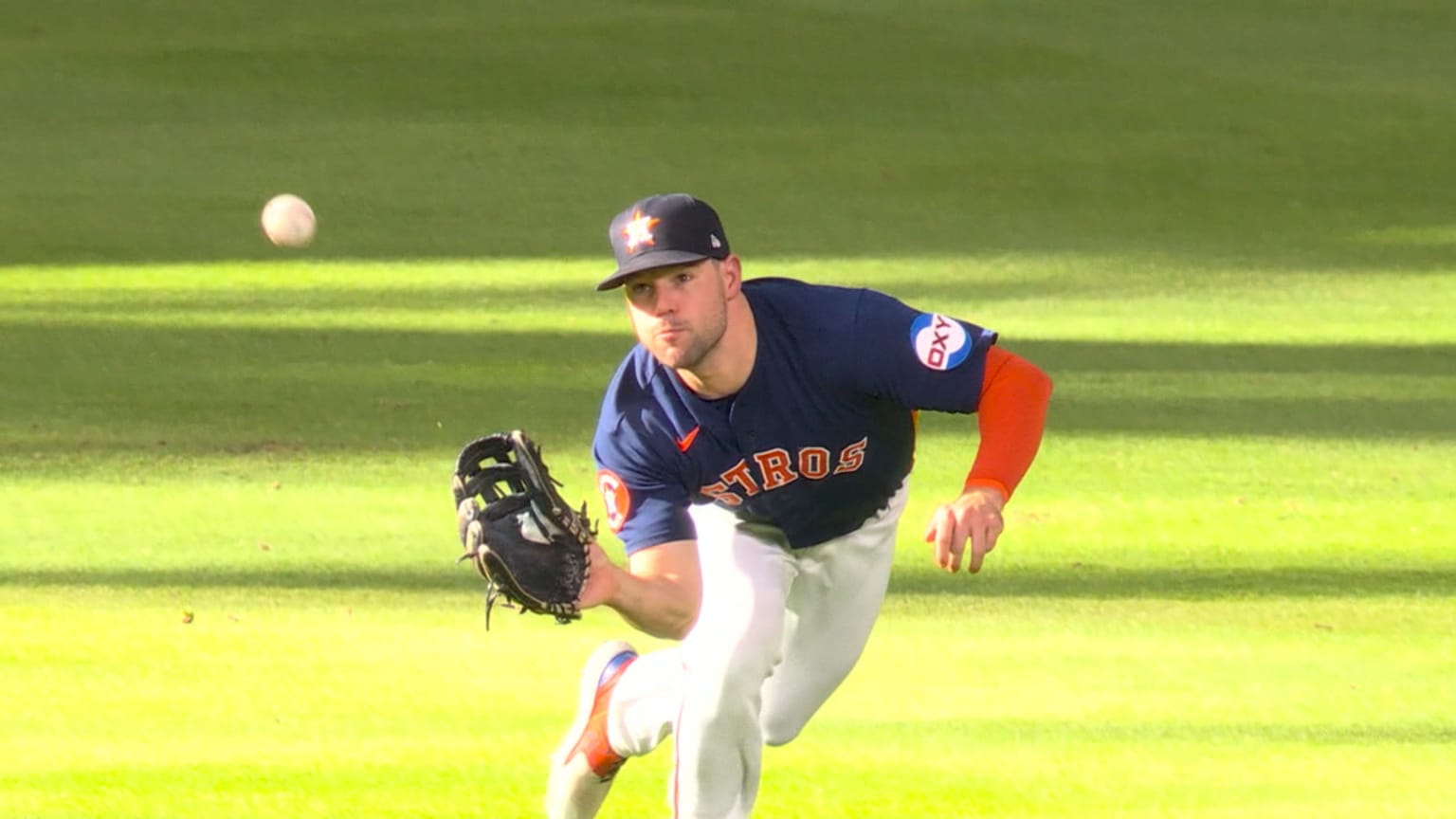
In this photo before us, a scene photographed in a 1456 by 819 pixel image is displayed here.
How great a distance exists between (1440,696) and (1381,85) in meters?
11.7

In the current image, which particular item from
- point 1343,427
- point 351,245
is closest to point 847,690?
point 1343,427

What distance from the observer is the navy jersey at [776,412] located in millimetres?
5051

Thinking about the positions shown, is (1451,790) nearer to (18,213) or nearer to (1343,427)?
(1343,427)

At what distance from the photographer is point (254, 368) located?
34.6 feet

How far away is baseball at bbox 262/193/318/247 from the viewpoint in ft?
40.5

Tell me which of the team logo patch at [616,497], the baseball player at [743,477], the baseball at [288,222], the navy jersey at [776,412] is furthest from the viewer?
the baseball at [288,222]

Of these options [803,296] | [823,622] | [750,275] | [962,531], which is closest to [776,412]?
[803,296]

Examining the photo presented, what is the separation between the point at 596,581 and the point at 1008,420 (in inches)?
34.6

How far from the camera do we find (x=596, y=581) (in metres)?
4.86

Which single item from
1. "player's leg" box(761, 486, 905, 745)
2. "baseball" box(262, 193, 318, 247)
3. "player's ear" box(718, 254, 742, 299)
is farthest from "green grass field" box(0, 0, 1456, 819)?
"player's ear" box(718, 254, 742, 299)

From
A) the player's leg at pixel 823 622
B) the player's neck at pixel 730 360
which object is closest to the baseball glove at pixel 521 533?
the player's neck at pixel 730 360

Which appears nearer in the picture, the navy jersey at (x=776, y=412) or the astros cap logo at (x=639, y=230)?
the astros cap logo at (x=639, y=230)

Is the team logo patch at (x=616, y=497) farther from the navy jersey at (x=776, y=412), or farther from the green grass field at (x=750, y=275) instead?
the green grass field at (x=750, y=275)

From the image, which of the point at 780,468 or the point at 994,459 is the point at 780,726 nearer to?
the point at 780,468
